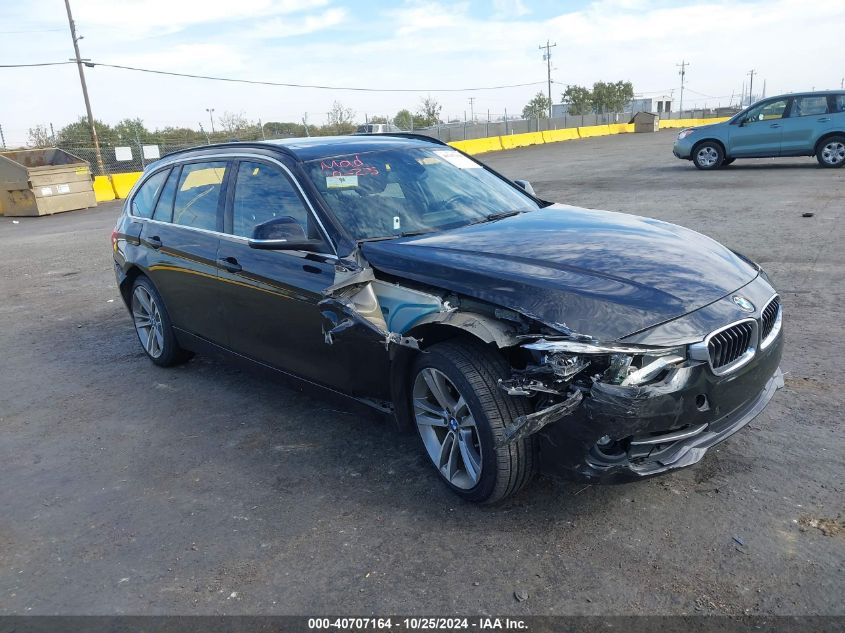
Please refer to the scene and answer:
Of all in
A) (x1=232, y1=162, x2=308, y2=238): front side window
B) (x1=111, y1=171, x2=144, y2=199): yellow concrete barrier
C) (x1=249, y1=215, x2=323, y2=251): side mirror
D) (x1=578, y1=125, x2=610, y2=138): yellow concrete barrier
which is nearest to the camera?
(x1=249, y1=215, x2=323, y2=251): side mirror

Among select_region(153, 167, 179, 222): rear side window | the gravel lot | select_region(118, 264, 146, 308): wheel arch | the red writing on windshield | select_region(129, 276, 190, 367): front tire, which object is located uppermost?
the red writing on windshield

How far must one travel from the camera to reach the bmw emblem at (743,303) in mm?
3160

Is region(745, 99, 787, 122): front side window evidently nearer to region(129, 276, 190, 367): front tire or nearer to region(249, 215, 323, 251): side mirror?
region(129, 276, 190, 367): front tire

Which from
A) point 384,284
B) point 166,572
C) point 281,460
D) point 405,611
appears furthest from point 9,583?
point 384,284

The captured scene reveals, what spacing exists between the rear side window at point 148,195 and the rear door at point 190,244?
133mm

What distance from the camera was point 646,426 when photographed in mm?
2824

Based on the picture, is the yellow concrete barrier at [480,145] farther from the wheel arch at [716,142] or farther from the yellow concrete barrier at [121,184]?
the wheel arch at [716,142]

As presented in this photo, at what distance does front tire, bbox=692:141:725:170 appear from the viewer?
17.6 m

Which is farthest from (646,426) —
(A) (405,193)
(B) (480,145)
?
(B) (480,145)

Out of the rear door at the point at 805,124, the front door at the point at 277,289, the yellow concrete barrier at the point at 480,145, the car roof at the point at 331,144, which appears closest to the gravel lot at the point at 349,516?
the front door at the point at 277,289

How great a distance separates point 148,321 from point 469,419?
12.4ft

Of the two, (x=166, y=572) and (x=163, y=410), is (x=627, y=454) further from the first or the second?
(x=163, y=410)

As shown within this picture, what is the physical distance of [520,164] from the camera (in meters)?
25.1

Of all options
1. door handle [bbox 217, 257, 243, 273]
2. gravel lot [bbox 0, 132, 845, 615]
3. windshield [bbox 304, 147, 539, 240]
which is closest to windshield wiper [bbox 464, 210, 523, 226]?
windshield [bbox 304, 147, 539, 240]
